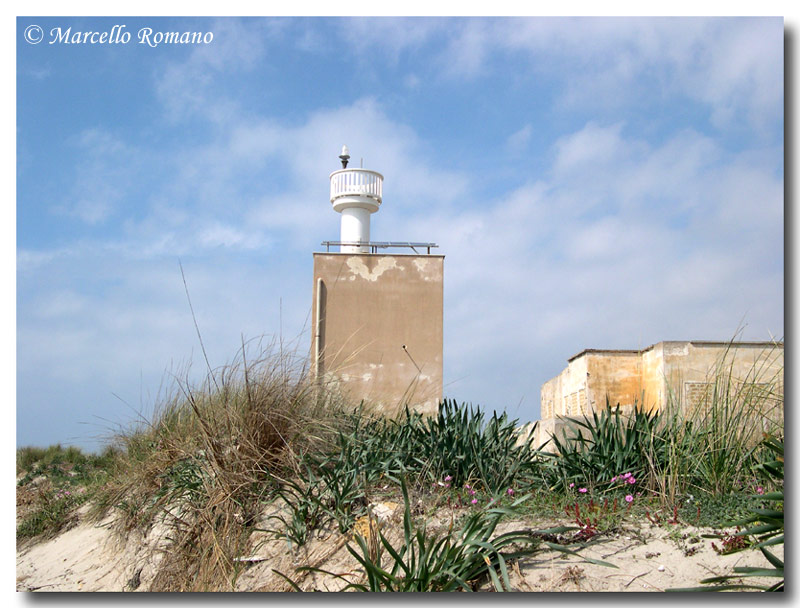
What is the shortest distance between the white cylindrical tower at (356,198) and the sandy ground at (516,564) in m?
13.0

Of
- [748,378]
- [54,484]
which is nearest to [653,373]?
[748,378]

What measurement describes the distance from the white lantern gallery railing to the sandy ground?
Result: 13.2 meters

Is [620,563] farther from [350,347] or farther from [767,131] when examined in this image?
[350,347]

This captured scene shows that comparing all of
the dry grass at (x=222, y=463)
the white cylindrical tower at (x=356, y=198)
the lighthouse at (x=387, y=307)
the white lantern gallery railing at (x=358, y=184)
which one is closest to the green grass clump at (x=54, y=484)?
the dry grass at (x=222, y=463)

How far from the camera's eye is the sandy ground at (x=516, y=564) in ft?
10.5

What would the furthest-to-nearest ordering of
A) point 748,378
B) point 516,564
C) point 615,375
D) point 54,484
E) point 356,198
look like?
point 356,198
point 615,375
point 54,484
point 748,378
point 516,564

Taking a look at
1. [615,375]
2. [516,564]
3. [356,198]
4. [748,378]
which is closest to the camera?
[516,564]

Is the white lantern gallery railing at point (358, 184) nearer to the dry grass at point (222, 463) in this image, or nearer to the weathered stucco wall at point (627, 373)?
the weathered stucco wall at point (627, 373)

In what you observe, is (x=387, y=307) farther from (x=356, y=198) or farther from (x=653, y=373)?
(x=653, y=373)

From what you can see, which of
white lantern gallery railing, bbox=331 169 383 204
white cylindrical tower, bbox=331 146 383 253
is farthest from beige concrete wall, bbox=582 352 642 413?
white lantern gallery railing, bbox=331 169 383 204

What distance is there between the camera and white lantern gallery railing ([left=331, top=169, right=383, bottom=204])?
1750 cm

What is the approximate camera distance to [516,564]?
10.7ft

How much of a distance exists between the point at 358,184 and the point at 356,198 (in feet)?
1.29
